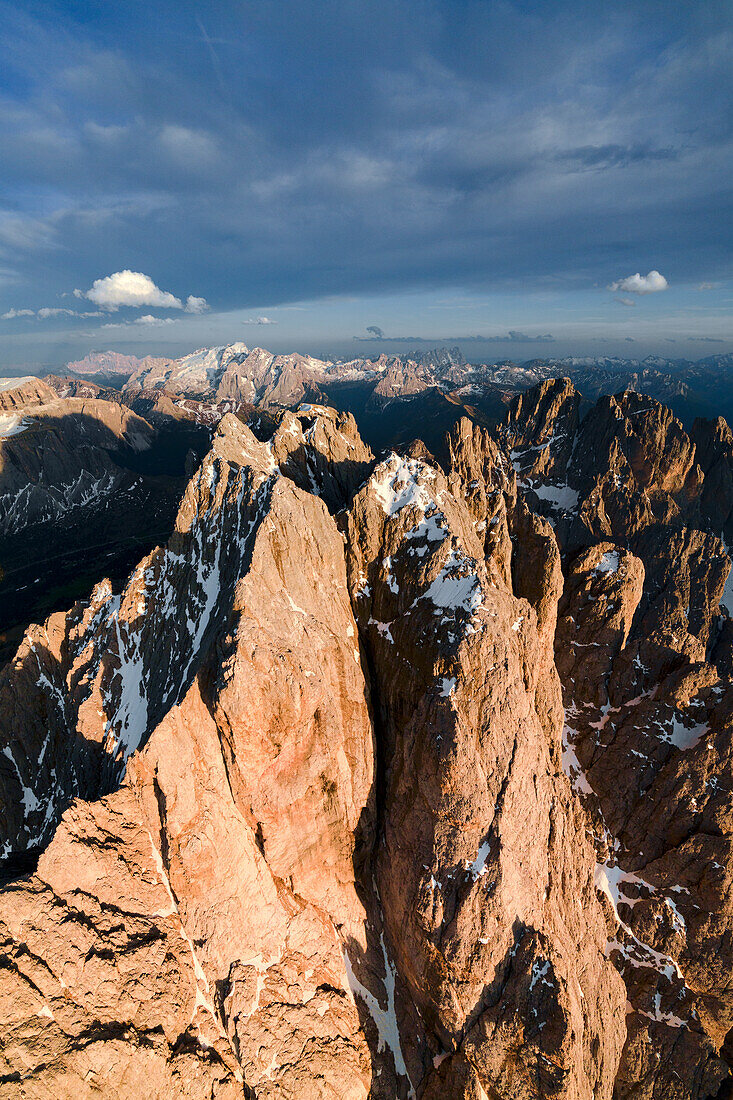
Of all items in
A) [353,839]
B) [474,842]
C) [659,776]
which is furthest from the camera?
[659,776]

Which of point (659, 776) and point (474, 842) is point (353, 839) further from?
point (659, 776)

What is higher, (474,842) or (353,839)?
(474,842)

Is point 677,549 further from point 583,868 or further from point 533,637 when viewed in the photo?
point 583,868

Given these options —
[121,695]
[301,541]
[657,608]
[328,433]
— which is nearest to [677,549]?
[657,608]

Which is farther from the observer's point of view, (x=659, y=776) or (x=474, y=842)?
(x=659, y=776)

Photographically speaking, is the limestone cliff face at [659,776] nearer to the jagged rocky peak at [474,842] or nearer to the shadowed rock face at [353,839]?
the shadowed rock face at [353,839]

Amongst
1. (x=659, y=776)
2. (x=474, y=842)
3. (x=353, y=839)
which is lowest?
(x=659, y=776)

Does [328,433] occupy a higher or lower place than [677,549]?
higher

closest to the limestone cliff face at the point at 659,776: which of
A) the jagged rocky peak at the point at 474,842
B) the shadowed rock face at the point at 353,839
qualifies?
the shadowed rock face at the point at 353,839

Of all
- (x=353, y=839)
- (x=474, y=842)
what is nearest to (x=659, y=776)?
(x=474, y=842)
